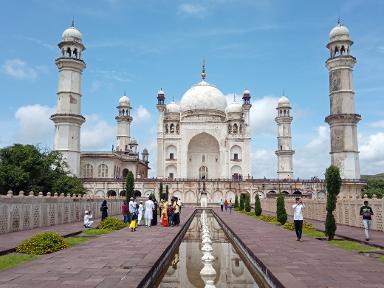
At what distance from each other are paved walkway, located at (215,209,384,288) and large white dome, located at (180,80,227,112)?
41.8 m

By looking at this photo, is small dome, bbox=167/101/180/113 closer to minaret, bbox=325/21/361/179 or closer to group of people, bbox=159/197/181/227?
minaret, bbox=325/21/361/179

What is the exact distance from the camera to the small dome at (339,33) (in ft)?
127

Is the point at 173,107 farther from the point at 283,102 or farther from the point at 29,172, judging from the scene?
the point at 29,172

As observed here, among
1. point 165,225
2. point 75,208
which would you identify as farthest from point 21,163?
point 165,225

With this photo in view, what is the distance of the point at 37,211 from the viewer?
15406 millimetres

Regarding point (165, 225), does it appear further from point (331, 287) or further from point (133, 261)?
point (331, 287)

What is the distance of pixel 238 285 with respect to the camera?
21.8ft

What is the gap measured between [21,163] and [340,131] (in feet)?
81.4

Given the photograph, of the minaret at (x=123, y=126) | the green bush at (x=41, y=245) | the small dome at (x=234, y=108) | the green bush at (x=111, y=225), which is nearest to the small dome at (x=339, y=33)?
the small dome at (x=234, y=108)

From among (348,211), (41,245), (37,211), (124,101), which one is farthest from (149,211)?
(124,101)

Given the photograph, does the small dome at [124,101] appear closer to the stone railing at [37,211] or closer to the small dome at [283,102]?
the small dome at [283,102]

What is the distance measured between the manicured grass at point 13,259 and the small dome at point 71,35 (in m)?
33.1

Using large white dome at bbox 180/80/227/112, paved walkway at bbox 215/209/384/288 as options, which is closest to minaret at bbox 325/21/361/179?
large white dome at bbox 180/80/227/112

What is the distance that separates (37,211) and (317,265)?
11.0 m
